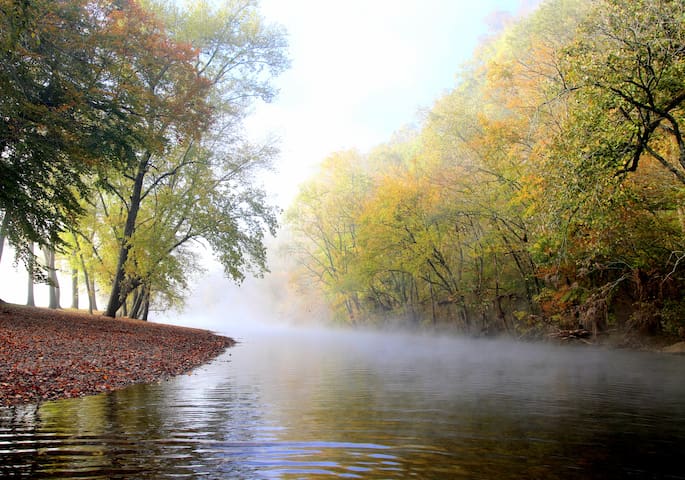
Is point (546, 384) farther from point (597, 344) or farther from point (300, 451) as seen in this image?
point (597, 344)

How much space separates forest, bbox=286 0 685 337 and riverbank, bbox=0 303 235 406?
1236 centimetres

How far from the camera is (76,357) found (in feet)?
45.0

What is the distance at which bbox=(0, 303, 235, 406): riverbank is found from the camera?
33.1 ft

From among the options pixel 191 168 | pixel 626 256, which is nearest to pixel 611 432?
pixel 626 256

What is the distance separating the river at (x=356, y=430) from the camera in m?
5.47

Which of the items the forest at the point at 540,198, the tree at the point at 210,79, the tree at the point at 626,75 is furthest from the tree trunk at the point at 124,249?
the tree at the point at 626,75

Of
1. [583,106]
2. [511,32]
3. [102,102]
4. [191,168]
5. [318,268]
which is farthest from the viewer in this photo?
[318,268]

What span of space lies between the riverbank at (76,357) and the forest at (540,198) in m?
12.4

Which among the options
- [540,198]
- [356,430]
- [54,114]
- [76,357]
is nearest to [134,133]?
[54,114]

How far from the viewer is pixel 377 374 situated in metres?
15.5

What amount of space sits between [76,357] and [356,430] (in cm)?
972

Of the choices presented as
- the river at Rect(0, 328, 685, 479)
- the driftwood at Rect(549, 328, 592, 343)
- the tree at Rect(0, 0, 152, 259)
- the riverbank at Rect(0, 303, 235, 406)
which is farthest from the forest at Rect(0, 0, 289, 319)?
the driftwood at Rect(549, 328, 592, 343)

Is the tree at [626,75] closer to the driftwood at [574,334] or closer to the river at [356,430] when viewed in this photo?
the river at [356,430]

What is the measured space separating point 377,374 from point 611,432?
8.52 m
